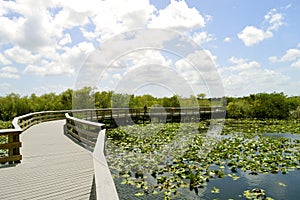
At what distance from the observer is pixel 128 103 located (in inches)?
1178

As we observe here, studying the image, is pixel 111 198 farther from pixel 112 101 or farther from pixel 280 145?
pixel 112 101

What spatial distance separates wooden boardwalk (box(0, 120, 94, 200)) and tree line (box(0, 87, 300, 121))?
22233 millimetres

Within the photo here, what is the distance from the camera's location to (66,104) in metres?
28.9

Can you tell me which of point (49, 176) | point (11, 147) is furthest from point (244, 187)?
point (11, 147)

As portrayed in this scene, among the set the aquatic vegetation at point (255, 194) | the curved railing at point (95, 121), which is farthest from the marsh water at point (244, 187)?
the curved railing at point (95, 121)

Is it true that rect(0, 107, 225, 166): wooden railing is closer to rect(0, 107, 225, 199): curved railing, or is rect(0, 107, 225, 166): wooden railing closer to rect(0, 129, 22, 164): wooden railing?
rect(0, 107, 225, 199): curved railing

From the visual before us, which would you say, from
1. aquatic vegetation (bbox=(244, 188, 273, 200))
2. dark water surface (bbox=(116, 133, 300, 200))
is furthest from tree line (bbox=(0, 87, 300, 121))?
aquatic vegetation (bbox=(244, 188, 273, 200))

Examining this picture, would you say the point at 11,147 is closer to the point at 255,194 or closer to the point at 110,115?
the point at 255,194

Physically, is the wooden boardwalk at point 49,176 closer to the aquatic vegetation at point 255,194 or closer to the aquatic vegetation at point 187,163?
the aquatic vegetation at point 187,163

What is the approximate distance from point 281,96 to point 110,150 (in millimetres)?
23741

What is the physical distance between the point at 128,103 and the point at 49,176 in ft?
84.4

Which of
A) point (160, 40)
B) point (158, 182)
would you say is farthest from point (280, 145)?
point (160, 40)

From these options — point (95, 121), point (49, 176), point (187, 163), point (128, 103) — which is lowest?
point (187, 163)

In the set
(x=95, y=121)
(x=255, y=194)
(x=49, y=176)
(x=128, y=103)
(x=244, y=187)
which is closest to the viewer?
Answer: (x=49, y=176)
